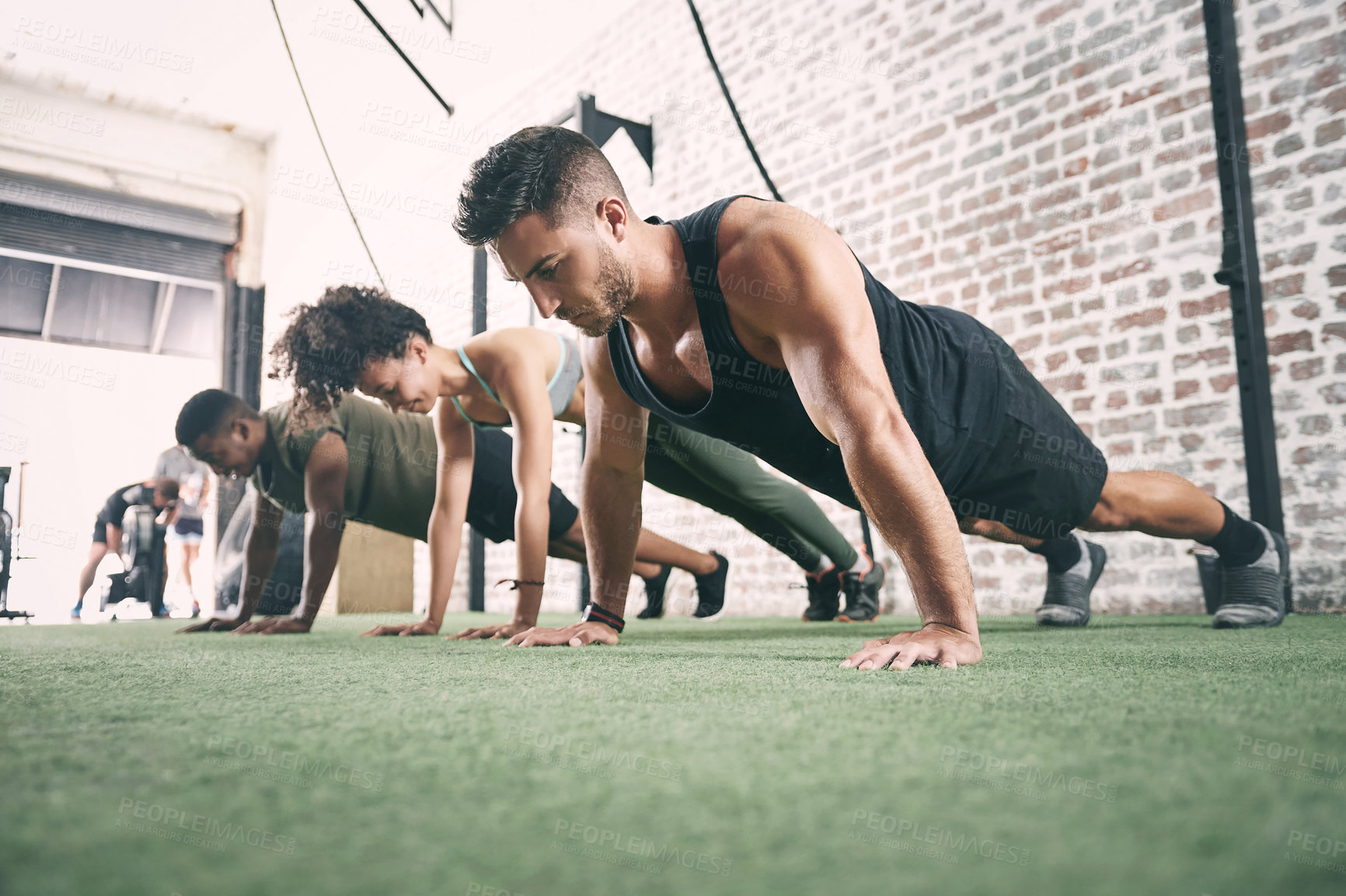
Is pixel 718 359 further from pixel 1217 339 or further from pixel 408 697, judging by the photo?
pixel 1217 339

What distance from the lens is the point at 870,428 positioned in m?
1.07

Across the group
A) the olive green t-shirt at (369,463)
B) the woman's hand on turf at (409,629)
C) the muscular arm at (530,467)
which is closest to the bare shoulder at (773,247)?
the muscular arm at (530,467)

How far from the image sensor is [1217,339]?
244cm

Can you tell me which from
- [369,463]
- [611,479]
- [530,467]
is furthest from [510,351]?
[369,463]

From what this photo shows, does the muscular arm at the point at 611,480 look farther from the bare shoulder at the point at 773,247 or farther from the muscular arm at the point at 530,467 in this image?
the bare shoulder at the point at 773,247

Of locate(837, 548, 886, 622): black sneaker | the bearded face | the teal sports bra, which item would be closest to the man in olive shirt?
the teal sports bra

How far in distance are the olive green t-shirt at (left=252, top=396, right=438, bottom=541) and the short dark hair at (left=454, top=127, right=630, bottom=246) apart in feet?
4.74

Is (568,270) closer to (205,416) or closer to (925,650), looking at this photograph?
(925,650)

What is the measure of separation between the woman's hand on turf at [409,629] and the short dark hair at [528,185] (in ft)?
3.74

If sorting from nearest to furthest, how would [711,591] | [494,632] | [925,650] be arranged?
[925,650], [494,632], [711,591]

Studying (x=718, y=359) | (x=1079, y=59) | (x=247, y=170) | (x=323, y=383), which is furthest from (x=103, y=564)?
(x=1079, y=59)

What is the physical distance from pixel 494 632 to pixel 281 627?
31.2 inches

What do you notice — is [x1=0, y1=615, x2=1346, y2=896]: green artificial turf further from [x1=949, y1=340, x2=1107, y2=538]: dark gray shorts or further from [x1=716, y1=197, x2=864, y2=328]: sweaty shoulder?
[x1=949, y1=340, x2=1107, y2=538]: dark gray shorts

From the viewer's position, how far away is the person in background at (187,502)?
20.3ft
